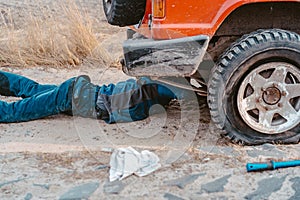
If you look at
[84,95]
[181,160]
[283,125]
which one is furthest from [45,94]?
[283,125]

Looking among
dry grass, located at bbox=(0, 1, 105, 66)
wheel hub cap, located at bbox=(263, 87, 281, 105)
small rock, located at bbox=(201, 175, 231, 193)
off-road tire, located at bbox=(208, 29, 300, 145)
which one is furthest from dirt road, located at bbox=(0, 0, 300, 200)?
dry grass, located at bbox=(0, 1, 105, 66)

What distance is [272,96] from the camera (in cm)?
448

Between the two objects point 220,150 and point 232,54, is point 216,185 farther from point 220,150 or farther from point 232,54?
point 232,54

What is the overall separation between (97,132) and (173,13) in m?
1.35

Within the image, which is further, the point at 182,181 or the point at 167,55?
the point at 167,55

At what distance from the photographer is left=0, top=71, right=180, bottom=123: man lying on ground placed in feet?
17.2

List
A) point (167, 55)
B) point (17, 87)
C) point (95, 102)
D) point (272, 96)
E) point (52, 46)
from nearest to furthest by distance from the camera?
point (167, 55) → point (272, 96) → point (95, 102) → point (17, 87) → point (52, 46)

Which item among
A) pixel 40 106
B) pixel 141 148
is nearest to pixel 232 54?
pixel 141 148

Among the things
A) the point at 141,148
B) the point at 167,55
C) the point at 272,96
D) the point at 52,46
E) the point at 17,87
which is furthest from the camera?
the point at 52,46

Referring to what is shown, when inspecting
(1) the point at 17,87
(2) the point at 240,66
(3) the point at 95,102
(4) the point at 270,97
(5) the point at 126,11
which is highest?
(5) the point at 126,11

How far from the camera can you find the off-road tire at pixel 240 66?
4.38m

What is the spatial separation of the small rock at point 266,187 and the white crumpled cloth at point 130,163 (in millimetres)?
729

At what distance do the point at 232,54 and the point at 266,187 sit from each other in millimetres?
1059

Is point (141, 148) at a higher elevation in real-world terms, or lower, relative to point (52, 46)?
lower
